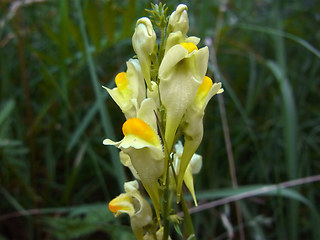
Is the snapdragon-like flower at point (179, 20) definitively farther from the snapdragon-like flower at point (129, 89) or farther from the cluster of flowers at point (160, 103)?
the snapdragon-like flower at point (129, 89)

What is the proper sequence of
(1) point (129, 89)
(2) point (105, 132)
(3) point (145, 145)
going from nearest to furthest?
(3) point (145, 145) → (1) point (129, 89) → (2) point (105, 132)

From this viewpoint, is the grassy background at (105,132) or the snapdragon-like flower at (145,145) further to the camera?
the grassy background at (105,132)

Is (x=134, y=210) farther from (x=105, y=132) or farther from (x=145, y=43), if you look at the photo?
(x=105, y=132)

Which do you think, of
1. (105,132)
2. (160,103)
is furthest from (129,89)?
(105,132)

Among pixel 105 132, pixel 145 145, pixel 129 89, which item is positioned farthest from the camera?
pixel 105 132

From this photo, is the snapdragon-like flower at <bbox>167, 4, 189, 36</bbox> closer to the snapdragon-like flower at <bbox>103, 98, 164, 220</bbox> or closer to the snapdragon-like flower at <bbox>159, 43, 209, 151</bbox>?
the snapdragon-like flower at <bbox>159, 43, 209, 151</bbox>

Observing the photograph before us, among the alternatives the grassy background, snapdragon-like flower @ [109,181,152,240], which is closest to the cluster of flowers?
snapdragon-like flower @ [109,181,152,240]

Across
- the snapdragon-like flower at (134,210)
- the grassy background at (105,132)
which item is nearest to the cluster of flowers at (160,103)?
the snapdragon-like flower at (134,210)

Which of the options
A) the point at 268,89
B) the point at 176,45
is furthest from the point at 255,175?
the point at 176,45
